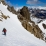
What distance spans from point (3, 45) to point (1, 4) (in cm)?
3923

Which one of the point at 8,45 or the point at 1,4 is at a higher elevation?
the point at 1,4

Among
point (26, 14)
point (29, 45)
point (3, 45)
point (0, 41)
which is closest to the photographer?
point (3, 45)

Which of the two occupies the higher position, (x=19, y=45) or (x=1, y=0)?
(x=1, y=0)

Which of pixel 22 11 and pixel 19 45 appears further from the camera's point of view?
pixel 22 11

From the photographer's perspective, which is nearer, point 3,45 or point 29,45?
point 3,45

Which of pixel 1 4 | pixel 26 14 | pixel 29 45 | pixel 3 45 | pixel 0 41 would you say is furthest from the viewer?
pixel 26 14

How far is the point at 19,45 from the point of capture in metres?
22.5

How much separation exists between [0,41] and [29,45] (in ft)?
16.2

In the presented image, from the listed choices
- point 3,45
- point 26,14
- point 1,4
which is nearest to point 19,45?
point 3,45

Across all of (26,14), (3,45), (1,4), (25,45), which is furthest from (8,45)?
(26,14)

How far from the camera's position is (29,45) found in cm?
2380

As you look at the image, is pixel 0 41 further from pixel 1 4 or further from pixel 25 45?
pixel 1 4

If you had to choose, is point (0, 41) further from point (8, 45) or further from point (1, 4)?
point (1, 4)

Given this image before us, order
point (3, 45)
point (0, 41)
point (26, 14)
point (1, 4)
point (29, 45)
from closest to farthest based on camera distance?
point (3, 45) → point (0, 41) → point (29, 45) → point (1, 4) → point (26, 14)
